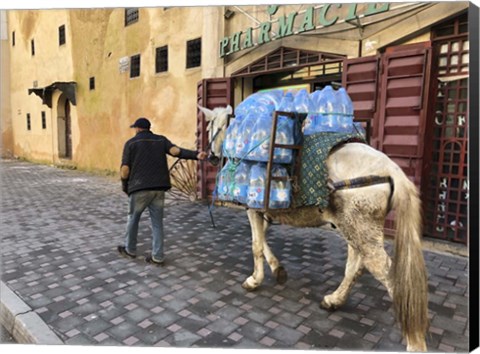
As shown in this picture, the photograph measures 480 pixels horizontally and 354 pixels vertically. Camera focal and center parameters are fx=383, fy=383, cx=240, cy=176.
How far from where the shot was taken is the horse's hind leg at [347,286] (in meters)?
3.55

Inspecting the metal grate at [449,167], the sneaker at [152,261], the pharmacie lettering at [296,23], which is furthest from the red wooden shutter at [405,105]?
the sneaker at [152,261]

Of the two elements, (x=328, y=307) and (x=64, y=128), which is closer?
(x=328, y=307)

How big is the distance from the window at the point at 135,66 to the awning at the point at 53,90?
4757 mm

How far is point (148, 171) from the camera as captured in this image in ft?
15.1

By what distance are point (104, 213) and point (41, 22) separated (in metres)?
13.0

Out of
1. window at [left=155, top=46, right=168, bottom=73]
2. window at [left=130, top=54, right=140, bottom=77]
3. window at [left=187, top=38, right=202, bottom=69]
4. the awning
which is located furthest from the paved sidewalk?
the awning

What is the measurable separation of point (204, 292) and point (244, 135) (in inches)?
66.1

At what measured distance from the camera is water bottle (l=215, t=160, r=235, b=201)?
3755 millimetres

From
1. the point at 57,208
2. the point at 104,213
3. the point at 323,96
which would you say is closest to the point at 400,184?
the point at 323,96

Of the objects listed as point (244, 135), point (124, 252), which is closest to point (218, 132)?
point (244, 135)

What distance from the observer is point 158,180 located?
4629mm

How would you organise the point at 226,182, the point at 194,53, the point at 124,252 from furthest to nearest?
the point at 194,53 < the point at 124,252 < the point at 226,182

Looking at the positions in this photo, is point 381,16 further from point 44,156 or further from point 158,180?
point 44,156

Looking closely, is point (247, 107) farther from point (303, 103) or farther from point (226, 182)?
point (226, 182)
